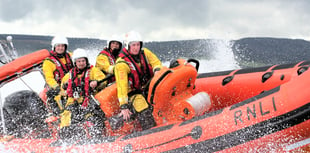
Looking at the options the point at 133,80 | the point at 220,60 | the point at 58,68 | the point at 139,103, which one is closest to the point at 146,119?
the point at 139,103

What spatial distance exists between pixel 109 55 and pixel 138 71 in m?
1.10

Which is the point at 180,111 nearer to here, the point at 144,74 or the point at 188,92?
the point at 188,92

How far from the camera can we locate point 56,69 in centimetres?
396

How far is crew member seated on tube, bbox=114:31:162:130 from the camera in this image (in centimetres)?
305

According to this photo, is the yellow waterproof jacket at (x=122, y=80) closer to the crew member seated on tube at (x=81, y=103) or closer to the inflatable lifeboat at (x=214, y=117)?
the inflatable lifeboat at (x=214, y=117)

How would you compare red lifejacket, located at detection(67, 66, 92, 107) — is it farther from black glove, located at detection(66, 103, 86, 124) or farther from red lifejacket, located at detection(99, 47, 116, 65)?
red lifejacket, located at detection(99, 47, 116, 65)

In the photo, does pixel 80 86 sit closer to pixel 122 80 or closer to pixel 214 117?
pixel 122 80

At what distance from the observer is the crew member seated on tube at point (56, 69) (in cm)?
375

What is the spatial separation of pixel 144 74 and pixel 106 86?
1.51 feet

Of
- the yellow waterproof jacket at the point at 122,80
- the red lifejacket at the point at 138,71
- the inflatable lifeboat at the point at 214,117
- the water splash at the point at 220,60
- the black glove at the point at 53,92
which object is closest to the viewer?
the inflatable lifeboat at the point at 214,117

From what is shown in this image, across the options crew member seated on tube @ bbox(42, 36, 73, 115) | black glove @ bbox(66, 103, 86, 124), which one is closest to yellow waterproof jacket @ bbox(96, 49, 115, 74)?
crew member seated on tube @ bbox(42, 36, 73, 115)

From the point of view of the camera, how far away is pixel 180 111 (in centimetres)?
307

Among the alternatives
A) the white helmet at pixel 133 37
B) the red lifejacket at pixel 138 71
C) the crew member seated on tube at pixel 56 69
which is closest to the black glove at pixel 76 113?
the crew member seated on tube at pixel 56 69

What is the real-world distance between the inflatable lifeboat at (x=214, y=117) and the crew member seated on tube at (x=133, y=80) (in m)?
0.11
